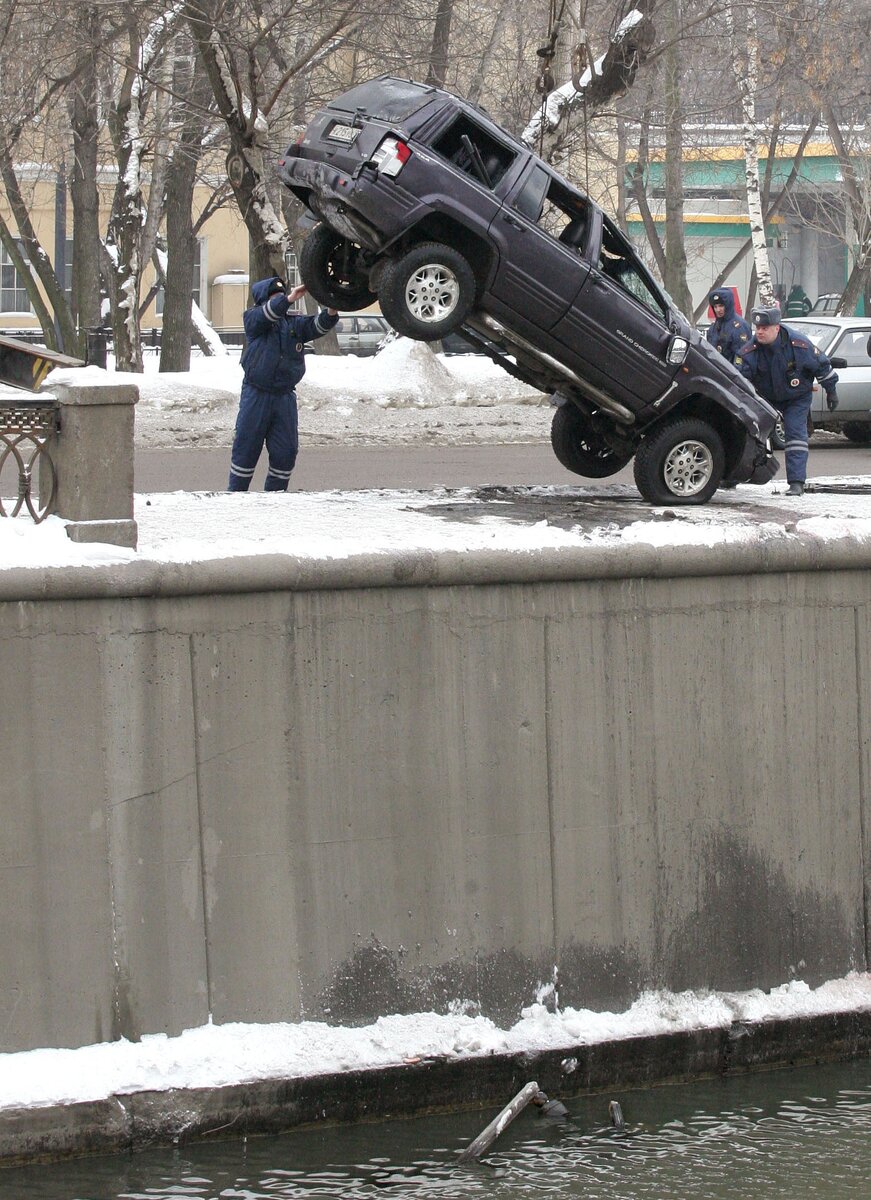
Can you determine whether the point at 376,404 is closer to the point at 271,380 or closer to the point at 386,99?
the point at 271,380

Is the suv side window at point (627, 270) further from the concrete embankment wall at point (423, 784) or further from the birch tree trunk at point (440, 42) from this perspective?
the birch tree trunk at point (440, 42)

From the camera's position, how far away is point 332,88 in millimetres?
22266

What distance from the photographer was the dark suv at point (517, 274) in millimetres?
8664

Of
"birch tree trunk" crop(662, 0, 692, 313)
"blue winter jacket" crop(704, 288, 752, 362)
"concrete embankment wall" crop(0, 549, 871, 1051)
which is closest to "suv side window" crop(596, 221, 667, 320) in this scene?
"blue winter jacket" crop(704, 288, 752, 362)

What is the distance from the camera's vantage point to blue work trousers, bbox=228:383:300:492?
10.5 m

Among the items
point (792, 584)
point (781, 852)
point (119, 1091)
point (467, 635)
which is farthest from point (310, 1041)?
point (792, 584)

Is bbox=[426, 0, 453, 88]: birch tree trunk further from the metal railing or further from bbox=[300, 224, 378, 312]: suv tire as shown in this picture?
the metal railing

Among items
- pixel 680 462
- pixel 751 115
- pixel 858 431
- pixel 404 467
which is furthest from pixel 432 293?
pixel 751 115

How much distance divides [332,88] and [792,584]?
1660cm

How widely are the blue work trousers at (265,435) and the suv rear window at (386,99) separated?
6.47 ft

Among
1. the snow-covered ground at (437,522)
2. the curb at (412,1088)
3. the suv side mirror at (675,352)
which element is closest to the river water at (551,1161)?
the curb at (412,1088)

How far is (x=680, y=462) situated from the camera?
9141 mm

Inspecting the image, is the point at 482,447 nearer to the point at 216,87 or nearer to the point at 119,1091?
the point at 216,87

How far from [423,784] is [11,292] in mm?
41814
